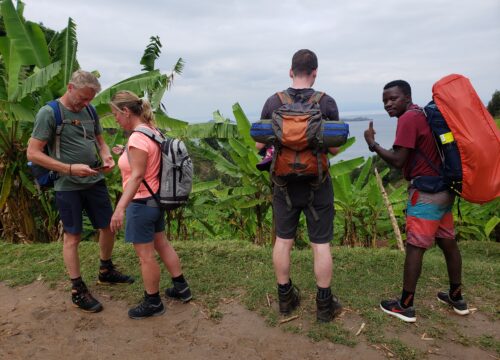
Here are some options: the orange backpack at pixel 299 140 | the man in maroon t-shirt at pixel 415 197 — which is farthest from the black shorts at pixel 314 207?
the man in maroon t-shirt at pixel 415 197

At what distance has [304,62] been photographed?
2674 mm

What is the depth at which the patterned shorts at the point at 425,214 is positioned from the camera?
110 inches

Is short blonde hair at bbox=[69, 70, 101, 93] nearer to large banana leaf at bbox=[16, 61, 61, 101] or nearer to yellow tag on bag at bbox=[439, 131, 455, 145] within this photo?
large banana leaf at bbox=[16, 61, 61, 101]

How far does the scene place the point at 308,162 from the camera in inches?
102

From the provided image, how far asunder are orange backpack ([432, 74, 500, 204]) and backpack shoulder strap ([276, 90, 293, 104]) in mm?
1016

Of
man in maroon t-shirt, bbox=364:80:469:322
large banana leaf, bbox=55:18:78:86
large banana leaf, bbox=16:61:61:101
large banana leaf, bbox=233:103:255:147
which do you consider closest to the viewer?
man in maroon t-shirt, bbox=364:80:469:322

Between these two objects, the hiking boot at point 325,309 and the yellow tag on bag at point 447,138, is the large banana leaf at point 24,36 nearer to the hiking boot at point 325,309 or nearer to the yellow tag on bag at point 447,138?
the hiking boot at point 325,309

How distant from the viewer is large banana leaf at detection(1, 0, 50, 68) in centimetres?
509

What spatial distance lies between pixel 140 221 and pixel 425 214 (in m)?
2.11

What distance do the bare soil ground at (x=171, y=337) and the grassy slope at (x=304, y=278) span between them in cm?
10

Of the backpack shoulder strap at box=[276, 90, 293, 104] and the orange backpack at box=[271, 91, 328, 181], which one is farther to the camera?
the backpack shoulder strap at box=[276, 90, 293, 104]

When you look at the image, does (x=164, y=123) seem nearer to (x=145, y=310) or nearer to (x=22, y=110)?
(x=22, y=110)

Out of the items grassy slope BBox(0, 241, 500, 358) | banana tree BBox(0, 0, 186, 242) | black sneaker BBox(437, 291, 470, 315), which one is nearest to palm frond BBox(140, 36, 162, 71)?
banana tree BBox(0, 0, 186, 242)

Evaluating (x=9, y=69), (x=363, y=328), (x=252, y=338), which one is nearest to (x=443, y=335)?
(x=363, y=328)
